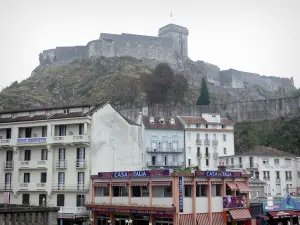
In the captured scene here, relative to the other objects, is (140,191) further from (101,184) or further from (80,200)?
(80,200)

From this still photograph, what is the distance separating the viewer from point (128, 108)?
98.2 metres

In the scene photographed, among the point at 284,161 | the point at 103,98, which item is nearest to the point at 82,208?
the point at 284,161

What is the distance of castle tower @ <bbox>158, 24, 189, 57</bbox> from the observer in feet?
512

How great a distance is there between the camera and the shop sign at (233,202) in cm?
4406

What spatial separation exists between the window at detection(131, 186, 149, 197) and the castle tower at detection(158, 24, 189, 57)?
11493 centimetres

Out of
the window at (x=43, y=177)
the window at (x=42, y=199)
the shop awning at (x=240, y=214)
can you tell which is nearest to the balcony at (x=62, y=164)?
the window at (x=43, y=177)

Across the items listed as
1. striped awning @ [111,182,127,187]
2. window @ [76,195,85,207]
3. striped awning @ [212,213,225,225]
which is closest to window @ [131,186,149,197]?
striped awning @ [111,182,127,187]

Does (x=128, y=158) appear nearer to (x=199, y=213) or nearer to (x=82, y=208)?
(x=82, y=208)

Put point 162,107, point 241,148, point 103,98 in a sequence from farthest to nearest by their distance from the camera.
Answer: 1. point 103,98
2. point 162,107
3. point 241,148

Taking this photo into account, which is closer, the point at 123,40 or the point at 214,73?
the point at 123,40

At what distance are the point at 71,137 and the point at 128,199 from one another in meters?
11.1

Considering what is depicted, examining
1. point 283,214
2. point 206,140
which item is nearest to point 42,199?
point 283,214

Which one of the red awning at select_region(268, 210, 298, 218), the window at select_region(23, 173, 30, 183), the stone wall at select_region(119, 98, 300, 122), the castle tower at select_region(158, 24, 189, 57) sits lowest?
the red awning at select_region(268, 210, 298, 218)

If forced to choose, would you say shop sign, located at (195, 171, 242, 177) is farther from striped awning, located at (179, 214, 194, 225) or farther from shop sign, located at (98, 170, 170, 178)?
striped awning, located at (179, 214, 194, 225)
